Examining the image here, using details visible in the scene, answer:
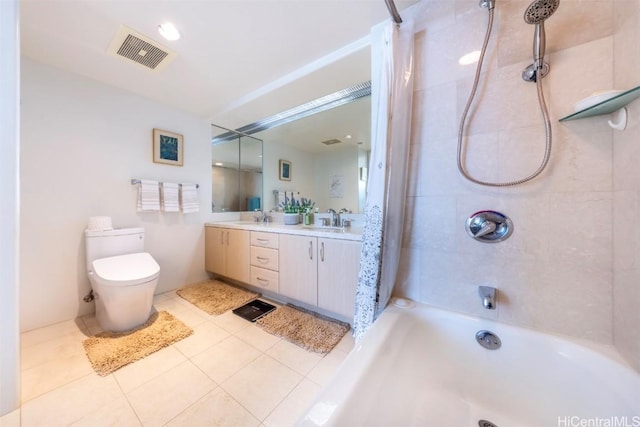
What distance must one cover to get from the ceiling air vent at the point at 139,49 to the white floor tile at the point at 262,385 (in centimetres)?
223

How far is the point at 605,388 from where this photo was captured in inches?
30.6

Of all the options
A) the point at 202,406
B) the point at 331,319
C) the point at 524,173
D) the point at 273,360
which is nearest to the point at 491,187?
the point at 524,173

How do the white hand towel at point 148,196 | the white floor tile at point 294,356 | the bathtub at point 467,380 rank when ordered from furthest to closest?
the white hand towel at point 148,196, the white floor tile at point 294,356, the bathtub at point 467,380

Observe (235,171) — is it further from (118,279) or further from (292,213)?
(118,279)

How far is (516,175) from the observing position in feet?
3.32

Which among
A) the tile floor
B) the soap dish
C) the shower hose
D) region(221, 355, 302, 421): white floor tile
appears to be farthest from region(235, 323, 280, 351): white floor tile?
the soap dish

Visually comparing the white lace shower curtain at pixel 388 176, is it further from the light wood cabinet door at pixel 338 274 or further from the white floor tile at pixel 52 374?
the white floor tile at pixel 52 374

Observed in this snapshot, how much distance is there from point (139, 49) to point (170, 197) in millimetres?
1326

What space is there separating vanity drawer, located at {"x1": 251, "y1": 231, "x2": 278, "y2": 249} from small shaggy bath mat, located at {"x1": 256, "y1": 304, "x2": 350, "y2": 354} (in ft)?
1.99

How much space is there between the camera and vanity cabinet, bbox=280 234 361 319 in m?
1.60

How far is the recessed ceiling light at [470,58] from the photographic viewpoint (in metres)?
1.11

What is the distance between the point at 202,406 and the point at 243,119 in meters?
2.63

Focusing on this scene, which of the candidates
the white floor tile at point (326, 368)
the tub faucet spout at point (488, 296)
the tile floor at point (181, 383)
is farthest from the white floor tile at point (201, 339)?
the tub faucet spout at point (488, 296)

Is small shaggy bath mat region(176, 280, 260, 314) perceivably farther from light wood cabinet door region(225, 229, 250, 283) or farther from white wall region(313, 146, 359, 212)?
white wall region(313, 146, 359, 212)
